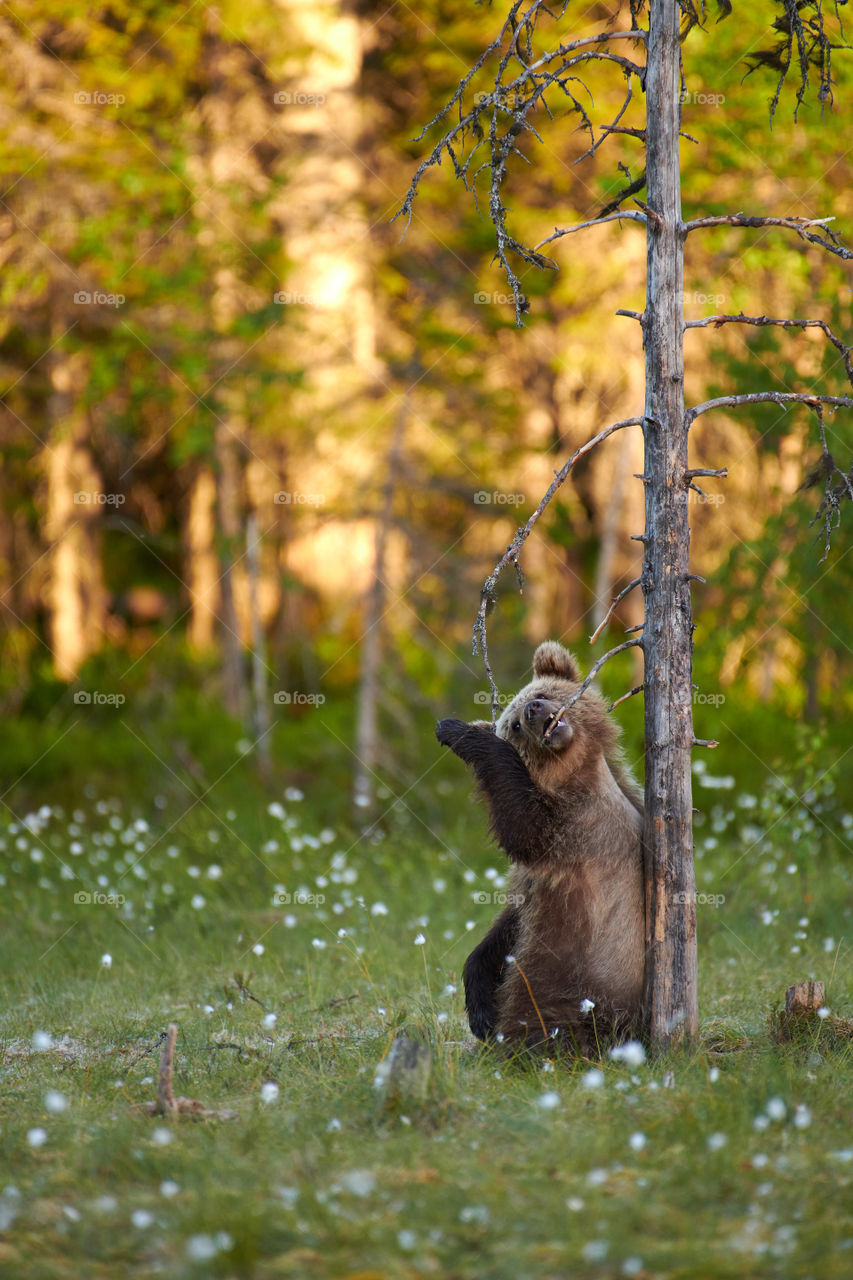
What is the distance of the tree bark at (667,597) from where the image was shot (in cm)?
461

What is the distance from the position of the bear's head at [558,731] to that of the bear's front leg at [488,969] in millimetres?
692

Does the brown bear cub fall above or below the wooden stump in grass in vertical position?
above

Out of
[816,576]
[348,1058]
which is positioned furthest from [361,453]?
[348,1058]

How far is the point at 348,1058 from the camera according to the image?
4684 mm

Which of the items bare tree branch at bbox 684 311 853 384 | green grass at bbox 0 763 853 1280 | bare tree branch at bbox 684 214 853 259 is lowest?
green grass at bbox 0 763 853 1280

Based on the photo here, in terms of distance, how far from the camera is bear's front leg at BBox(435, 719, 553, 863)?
4.78 meters

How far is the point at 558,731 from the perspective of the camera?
188 inches

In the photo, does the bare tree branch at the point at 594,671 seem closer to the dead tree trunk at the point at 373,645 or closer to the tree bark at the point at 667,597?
the tree bark at the point at 667,597

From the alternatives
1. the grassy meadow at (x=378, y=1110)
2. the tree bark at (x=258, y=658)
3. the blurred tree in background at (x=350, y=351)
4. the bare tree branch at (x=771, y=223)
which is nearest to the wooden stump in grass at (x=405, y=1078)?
the grassy meadow at (x=378, y=1110)

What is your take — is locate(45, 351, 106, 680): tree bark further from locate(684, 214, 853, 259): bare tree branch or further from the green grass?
locate(684, 214, 853, 259): bare tree branch

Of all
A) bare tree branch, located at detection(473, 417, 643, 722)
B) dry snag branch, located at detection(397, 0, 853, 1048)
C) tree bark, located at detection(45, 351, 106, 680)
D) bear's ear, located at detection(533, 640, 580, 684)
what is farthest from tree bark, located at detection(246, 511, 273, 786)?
dry snag branch, located at detection(397, 0, 853, 1048)

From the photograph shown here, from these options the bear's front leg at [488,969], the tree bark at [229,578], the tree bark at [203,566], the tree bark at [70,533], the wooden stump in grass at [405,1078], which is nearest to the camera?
the wooden stump in grass at [405,1078]

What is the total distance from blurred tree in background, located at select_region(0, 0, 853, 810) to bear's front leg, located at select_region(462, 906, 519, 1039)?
15.7 ft

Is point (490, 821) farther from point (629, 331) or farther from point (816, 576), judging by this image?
point (629, 331)
